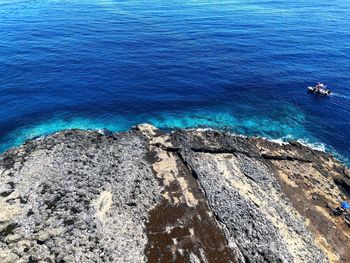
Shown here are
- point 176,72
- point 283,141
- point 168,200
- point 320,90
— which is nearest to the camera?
point 168,200

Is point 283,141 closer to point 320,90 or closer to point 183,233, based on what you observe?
point 320,90

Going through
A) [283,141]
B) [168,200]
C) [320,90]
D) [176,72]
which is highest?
[320,90]

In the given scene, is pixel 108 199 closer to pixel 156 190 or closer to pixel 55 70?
pixel 156 190

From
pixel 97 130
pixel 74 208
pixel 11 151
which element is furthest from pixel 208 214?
pixel 11 151

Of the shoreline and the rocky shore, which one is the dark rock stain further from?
the shoreline

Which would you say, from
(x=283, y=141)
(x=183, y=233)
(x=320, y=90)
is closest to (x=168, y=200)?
(x=183, y=233)

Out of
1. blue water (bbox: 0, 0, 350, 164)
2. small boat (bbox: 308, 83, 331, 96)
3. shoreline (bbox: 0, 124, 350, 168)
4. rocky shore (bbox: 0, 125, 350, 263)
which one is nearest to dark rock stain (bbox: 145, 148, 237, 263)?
rocky shore (bbox: 0, 125, 350, 263)

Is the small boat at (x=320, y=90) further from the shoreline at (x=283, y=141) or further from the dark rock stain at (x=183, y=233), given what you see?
the dark rock stain at (x=183, y=233)

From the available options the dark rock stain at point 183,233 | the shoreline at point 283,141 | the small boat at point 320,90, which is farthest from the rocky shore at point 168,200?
the small boat at point 320,90
